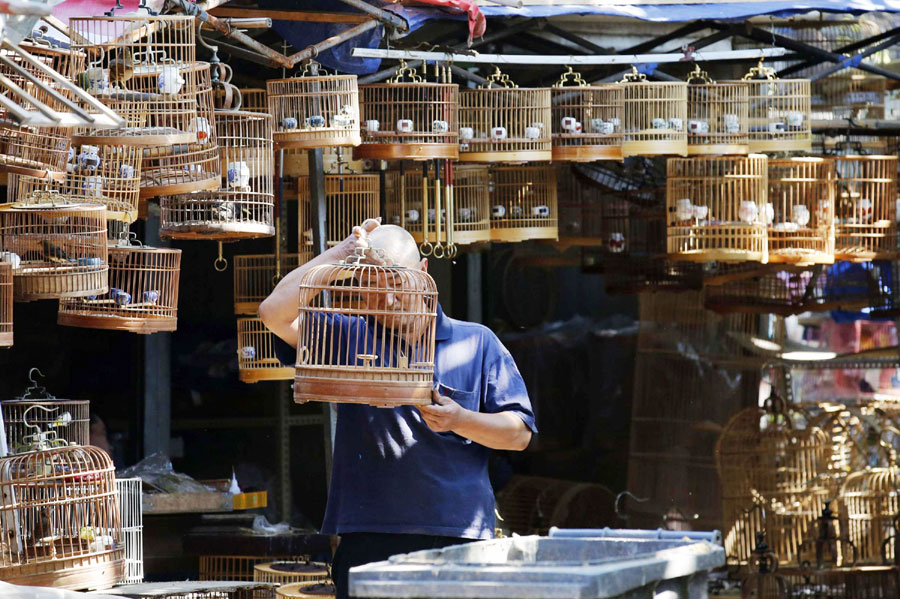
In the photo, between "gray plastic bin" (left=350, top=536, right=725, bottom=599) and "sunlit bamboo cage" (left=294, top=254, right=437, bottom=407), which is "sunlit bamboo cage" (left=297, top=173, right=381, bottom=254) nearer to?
"sunlit bamboo cage" (left=294, top=254, right=437, bottom=407)

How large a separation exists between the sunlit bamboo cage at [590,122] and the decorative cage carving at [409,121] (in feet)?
2.46

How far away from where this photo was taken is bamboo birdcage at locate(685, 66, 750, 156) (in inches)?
337

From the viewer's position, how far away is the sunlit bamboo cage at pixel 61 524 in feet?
19.2

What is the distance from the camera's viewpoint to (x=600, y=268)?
37.1 ft

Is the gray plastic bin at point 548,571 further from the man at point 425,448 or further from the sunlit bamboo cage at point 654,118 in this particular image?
the sunlit bamboo cage at point 654,118

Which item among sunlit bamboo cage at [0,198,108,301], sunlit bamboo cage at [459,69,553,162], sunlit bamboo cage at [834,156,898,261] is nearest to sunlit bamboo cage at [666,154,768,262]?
sunlit bamboo cage at [834,156,898,261]

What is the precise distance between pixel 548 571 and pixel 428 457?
117cm

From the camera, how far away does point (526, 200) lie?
29.5ft

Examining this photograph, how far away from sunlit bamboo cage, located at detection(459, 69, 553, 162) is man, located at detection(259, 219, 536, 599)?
3.62m

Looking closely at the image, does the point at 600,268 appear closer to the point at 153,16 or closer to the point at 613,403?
the point at 613,403

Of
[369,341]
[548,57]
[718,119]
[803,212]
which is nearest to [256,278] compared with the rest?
[548,57]

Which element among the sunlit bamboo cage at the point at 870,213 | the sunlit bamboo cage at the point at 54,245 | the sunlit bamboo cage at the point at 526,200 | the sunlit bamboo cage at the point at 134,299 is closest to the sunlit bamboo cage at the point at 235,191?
the sunlit bamboo cage at the point at 134,299

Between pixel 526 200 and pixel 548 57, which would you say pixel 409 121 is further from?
pixel 526 200

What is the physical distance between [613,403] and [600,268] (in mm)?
2766
